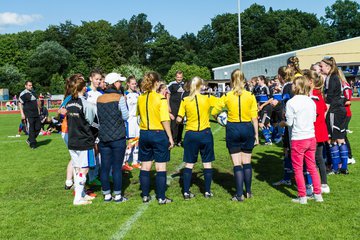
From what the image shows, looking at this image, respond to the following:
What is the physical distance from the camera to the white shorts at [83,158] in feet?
20.1

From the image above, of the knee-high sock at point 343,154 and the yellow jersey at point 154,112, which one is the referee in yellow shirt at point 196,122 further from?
the knee-high sock at point 343,154

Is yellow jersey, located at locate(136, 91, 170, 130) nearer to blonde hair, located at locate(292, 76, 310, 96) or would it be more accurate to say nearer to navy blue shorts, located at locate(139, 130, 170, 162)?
navy blue shorts, located at locate(139, 130, 170, 162)

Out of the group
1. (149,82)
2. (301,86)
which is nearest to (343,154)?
(301,86)

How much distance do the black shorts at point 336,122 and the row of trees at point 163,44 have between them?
65365 millimetres

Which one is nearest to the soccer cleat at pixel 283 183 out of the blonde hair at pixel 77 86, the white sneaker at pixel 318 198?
the white sneaker at pixel 318 198

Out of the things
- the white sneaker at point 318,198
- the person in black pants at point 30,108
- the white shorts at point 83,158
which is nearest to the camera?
the white sneaker at point 318,198

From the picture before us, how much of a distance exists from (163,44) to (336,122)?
84771 millimetres

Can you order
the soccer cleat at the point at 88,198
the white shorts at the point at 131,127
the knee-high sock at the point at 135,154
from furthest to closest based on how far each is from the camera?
the knee-high sock at the point at 135,154, the white shorts at the point at 131,127, the soccer cleat at the point at 88,198

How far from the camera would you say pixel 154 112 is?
593cm

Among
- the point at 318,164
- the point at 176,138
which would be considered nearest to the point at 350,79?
the point at 176,138

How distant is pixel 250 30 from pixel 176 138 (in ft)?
291

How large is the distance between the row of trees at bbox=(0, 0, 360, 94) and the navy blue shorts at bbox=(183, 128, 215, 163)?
6683 cm

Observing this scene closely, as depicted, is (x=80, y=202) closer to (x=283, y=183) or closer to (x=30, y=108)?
(x=283, y=183)

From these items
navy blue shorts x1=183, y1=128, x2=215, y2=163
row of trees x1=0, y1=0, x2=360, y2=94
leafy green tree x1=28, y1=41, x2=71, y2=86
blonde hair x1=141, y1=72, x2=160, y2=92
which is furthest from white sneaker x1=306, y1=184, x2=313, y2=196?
leafy green tree x1=28, y1=41, x2=71, y2=86
